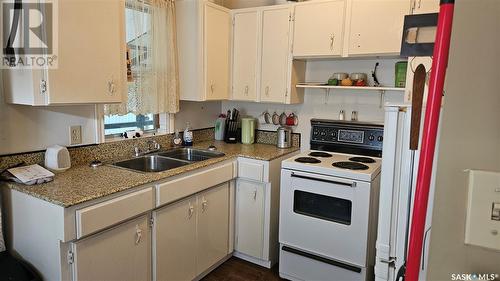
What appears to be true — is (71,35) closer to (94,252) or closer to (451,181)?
(94,252)

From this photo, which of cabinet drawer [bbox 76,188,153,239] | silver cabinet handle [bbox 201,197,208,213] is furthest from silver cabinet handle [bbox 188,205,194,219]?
cabinet drawer [bbox 76,188,153,239]

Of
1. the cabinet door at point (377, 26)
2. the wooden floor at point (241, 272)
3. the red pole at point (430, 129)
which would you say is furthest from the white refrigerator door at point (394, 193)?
the wooden floor at point (241, 272)

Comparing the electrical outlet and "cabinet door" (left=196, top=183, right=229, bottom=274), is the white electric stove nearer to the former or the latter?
"cabinet door" (left=196, top=183, right=229, bottom=274)

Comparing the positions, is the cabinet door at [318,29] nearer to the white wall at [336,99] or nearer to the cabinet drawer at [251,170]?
the white wall at [336,99]

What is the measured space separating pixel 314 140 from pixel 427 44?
7.77 feet

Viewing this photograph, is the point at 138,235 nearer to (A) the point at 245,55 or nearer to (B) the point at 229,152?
(B) the point at 229,152

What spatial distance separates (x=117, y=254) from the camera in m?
1.90

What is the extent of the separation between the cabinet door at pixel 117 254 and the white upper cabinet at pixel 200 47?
1322 mm

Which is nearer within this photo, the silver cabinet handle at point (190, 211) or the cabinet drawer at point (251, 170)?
the silver cabinet handle at point (190, 211)

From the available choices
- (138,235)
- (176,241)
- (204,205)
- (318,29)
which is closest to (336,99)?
(318,29)

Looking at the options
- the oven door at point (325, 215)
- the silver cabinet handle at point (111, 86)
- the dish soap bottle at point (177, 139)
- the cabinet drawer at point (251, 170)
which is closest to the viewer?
the silver cabinet handle at point (111, 86)

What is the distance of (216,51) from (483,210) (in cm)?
275

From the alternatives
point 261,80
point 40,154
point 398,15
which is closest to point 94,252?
point 40,154

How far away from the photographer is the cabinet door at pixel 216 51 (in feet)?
9.62
